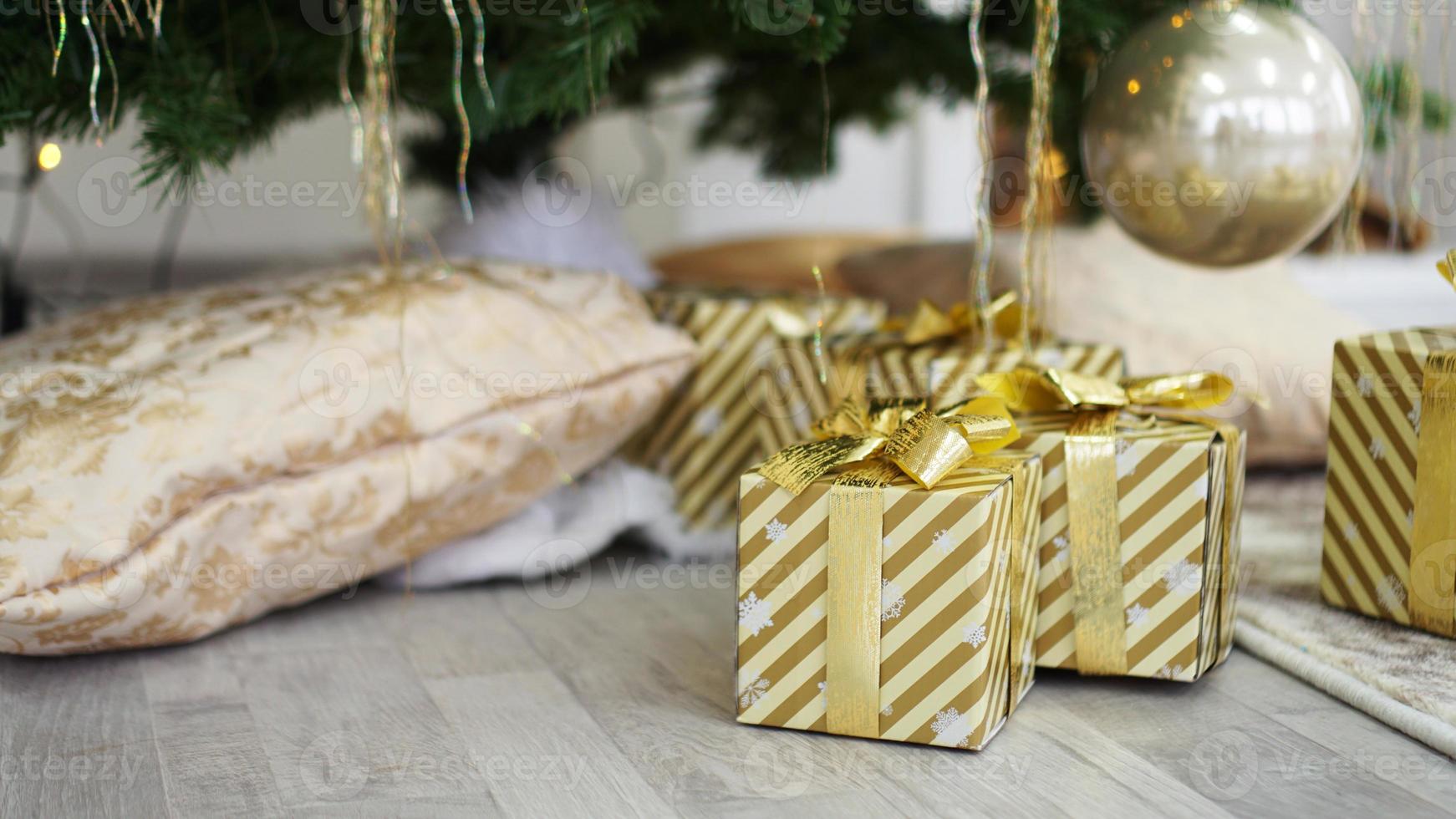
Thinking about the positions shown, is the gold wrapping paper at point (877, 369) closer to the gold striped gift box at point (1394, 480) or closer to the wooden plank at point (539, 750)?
the gold striped gift box at point (1394, 480)

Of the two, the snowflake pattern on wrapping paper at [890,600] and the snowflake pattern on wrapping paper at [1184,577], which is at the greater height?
the snowflake pattern on wrapping paper at [890,600]

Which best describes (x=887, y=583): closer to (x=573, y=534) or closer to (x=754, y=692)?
(x=754, y=692)

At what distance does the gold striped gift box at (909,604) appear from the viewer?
632 mm

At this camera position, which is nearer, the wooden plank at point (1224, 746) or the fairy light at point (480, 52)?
the wooden plank at point (1224, 746)

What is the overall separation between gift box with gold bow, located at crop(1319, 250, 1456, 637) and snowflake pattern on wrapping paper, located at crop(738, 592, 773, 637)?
1.34 feet

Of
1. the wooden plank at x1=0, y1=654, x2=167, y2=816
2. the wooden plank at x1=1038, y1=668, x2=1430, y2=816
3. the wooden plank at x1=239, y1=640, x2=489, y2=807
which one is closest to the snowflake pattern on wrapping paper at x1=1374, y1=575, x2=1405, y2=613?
the wooden plank at x1=1038, y1=668, x2=1430, y2=816

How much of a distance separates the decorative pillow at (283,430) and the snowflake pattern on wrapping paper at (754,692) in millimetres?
289

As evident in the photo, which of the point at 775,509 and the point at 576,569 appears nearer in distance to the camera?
the point at 775,509

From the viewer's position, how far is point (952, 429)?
0.66 metres

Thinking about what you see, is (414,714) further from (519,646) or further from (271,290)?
(271,290)

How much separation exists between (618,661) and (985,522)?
28 centimetres

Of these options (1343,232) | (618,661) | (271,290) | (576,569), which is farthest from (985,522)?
(1343,232)

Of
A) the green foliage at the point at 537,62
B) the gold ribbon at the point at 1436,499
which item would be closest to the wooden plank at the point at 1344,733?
the gold ribbon at the point at 1436,499

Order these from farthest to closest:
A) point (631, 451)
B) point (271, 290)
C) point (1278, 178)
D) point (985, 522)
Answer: point (631, 451), point (271, 290), point (1278, 178), point (985, 522)
